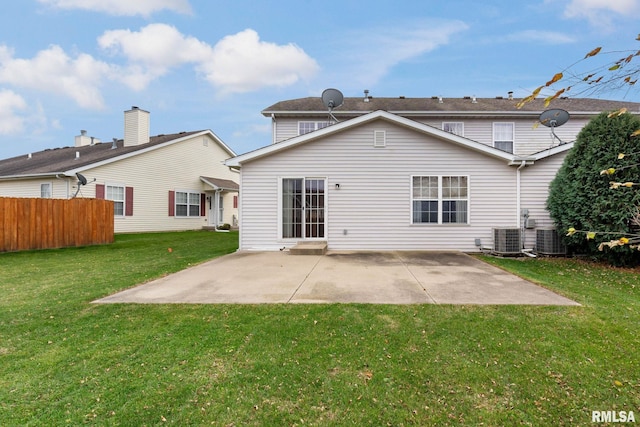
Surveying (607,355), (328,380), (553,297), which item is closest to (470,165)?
(553,297)

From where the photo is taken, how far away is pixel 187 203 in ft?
68.5

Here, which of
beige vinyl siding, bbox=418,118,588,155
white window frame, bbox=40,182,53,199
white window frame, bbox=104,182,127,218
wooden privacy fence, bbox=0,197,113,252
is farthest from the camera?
white window frame, bbox=104,182,127,218

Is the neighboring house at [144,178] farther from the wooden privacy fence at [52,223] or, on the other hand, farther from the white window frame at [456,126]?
the white window frame at [456,126]

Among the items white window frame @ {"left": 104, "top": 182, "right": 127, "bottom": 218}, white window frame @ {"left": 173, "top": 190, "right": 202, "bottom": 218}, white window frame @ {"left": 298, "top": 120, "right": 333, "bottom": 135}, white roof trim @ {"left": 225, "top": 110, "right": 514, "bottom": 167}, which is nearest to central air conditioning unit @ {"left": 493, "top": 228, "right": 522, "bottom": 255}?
white roof trim @ {"left": 225, "top": 110, "right": 514, "bottom": 167}

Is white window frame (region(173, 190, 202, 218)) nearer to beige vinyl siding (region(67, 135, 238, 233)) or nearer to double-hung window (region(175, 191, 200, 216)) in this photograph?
double-hung window (region(175, 191, 200, 216))

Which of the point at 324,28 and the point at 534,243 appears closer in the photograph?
the point at 534,243

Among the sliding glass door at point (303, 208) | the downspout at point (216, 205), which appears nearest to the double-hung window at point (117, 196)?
the downspout at point (216, 205)

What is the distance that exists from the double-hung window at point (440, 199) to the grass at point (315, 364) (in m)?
5.50

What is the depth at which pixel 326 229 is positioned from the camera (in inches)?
413

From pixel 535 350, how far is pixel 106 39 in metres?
18.5

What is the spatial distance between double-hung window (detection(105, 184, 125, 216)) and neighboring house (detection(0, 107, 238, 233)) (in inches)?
1.8

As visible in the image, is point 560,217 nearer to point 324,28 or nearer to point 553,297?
point 553,297

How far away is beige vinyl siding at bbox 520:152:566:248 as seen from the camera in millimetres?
10047

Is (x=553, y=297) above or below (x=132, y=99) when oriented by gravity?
below
